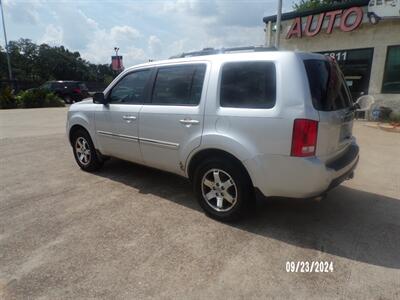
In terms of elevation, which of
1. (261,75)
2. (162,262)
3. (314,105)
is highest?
(261,75)

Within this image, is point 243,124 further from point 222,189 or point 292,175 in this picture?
point 222,189

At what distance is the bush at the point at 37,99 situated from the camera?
19219mm

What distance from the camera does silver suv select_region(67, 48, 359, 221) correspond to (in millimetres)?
2922

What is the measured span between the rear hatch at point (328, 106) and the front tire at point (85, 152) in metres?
3.73

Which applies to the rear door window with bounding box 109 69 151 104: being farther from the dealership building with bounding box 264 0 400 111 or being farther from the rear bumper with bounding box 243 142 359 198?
the dealership building with bounding box 264 0 400 111

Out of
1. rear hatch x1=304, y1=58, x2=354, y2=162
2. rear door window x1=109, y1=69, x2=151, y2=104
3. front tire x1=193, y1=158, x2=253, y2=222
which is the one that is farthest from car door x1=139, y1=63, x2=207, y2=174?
rear hatch x1=304, y1=58, x2=354, y2=162

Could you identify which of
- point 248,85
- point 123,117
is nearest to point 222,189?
point 248,85

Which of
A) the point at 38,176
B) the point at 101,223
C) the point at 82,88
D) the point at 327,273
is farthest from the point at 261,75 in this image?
the point at 82,88

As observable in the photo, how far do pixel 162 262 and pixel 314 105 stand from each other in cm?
205

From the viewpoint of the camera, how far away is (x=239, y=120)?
10.4 feet

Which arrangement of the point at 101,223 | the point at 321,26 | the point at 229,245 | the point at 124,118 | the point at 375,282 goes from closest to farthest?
the point at 375,282 → the point at 229,245 → the point at 101,223 → the point at 124,118 → the point at 321,26

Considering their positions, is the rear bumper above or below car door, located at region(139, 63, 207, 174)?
below

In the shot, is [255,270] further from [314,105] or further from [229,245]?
[314,105]
